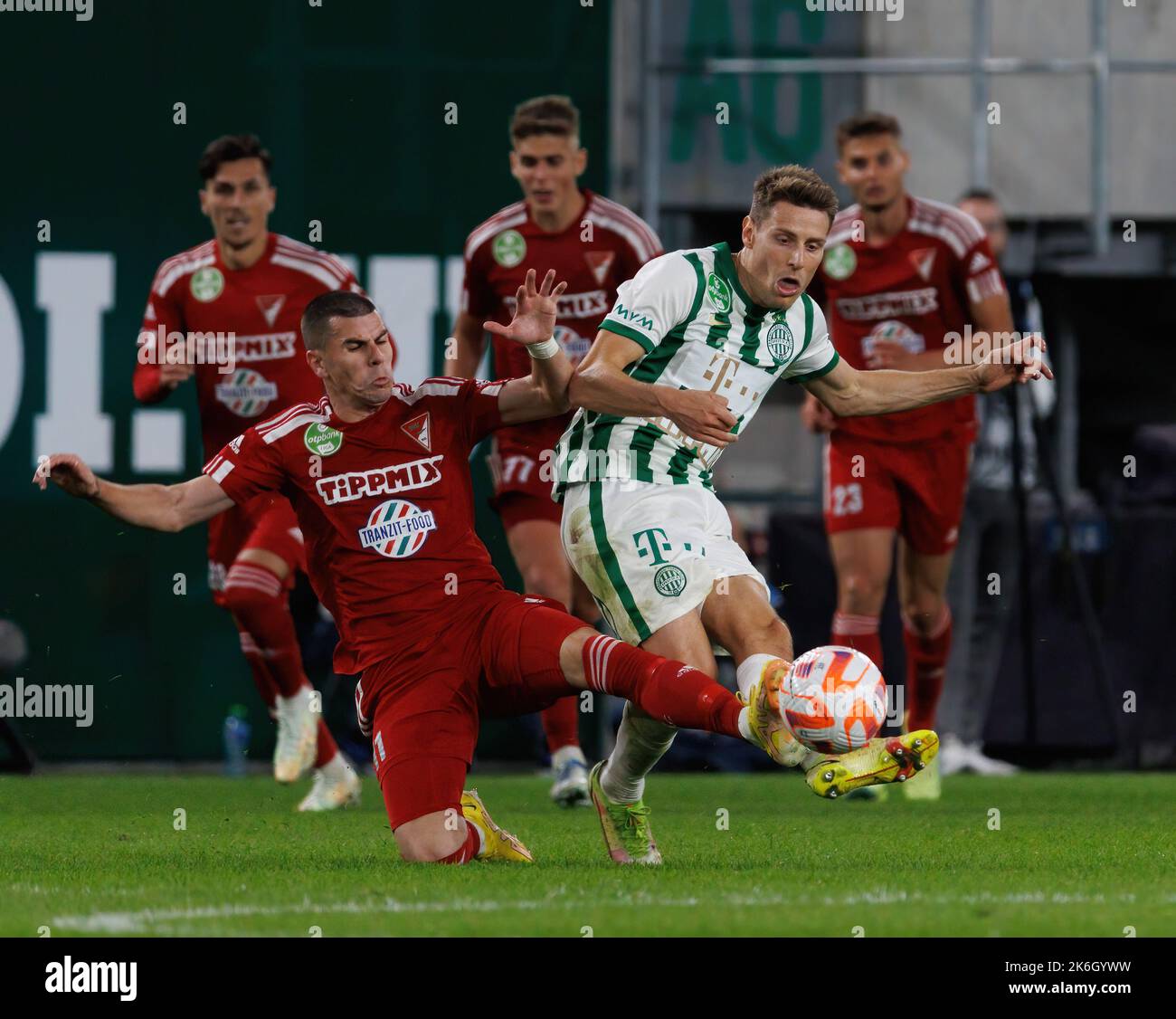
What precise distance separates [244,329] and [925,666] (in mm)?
3265

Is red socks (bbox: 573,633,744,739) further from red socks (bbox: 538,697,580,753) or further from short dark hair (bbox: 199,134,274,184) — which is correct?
short dark hair (bbox: 199,134,274,184)

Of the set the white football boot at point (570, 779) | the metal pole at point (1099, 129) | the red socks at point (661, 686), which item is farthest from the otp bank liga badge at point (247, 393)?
the metal pole at point (1099, 129)

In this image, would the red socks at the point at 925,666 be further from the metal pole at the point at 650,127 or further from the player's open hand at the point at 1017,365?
the player's open hand at the point at 1017,365

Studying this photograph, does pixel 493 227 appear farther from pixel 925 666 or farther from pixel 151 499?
pixel 151 499

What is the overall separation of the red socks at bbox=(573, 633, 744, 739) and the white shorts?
0.35 m

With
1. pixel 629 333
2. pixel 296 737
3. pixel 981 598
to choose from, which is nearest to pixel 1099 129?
pixel 981 598

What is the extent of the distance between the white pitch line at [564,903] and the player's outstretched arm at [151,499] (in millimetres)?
1378

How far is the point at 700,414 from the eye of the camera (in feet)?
18.4

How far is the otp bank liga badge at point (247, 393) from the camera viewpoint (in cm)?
905

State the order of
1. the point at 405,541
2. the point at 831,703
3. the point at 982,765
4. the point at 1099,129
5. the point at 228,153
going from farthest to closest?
the point at 1099,129 < the point at 982,765 < the point at 228,153 < the point at 405,541 < the point at 831,703

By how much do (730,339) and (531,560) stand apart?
8.76ft

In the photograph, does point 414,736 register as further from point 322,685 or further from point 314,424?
point 322,685

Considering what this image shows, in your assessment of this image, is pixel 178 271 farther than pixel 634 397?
Yes

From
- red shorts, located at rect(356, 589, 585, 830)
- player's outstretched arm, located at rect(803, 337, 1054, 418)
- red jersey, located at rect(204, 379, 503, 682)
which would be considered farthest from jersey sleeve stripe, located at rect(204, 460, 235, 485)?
player's outstretched arm, located at rect(803, 337, 1054, 418)
